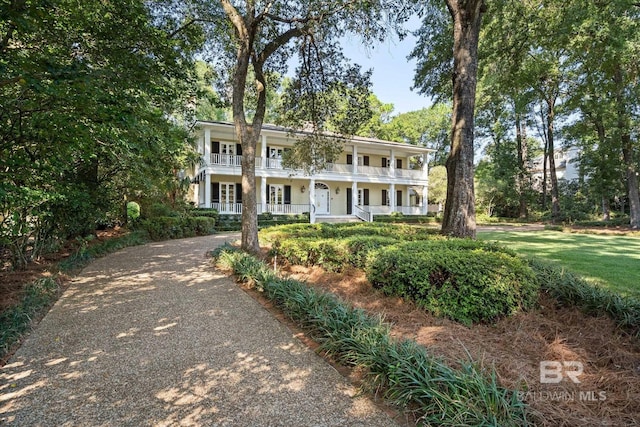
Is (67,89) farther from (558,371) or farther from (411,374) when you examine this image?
(558,371)

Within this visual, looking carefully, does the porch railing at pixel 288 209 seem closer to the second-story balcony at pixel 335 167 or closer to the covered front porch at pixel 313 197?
the covered front porch at pixel 313 197

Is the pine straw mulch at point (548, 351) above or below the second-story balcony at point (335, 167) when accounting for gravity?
below

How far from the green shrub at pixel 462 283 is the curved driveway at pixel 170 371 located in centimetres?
169

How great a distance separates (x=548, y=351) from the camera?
316 centimetres

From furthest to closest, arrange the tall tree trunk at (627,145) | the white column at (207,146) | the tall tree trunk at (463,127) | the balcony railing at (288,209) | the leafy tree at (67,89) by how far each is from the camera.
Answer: the balcony railing at (288,209)
the white column at (207,146)
the tall tree trunk at (627,145)
the tall tree trunk at (463,127)
the leafy tree at (67,89)

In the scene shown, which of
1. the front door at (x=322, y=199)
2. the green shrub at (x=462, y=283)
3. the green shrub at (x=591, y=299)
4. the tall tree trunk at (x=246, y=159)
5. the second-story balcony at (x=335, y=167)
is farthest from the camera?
the front door at (x=322, y=199)

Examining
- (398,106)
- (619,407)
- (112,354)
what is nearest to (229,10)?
(112,354)

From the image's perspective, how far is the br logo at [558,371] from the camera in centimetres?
268

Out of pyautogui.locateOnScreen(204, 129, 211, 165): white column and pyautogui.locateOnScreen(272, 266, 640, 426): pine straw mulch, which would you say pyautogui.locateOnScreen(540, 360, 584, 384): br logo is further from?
pyautogui.locateOnScreen(204, 129, 211, 165): white column

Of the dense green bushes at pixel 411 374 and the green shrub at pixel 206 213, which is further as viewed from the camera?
the green shrub at pixel 206 213

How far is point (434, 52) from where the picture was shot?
10164 mm

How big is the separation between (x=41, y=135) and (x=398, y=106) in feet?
125

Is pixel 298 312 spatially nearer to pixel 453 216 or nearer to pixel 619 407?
pixel 619 407

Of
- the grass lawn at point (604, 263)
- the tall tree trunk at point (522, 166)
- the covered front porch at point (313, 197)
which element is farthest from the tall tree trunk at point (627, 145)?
the covered front porch at point (313, 197)
